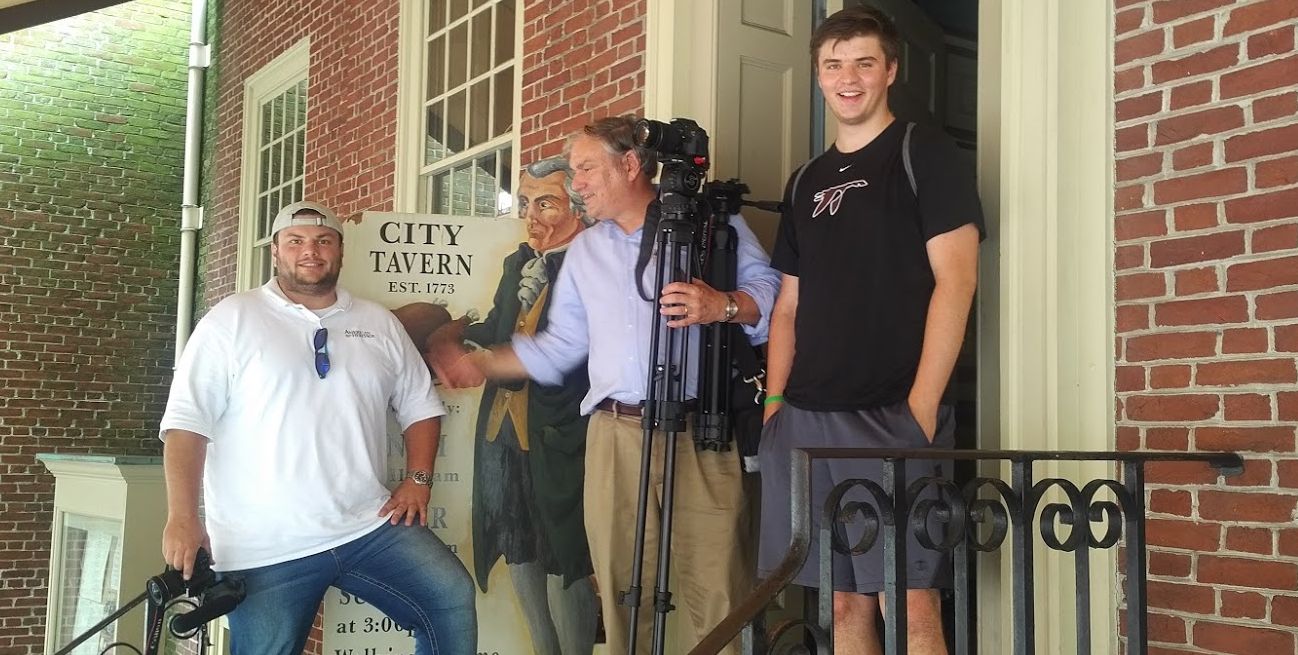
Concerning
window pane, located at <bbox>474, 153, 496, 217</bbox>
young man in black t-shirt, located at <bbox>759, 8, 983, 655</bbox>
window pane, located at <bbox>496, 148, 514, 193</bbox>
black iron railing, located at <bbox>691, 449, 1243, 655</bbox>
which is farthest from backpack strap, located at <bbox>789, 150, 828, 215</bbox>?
window pane, located at <bbox>474, 153, 496, 217</bbox>

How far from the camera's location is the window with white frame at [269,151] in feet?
26.0

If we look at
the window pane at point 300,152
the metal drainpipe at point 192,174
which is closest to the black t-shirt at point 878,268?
the window pane at point 300,152

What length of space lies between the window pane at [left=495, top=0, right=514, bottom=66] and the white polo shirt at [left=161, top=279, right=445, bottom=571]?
2.41 meters

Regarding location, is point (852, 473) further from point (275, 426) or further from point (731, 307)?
point (275, 426)

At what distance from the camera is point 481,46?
5535 millimetres

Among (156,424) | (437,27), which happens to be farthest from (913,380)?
(156,424)

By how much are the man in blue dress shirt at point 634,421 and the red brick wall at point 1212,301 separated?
3.06 ft

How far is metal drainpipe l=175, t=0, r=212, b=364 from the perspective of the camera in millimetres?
9734

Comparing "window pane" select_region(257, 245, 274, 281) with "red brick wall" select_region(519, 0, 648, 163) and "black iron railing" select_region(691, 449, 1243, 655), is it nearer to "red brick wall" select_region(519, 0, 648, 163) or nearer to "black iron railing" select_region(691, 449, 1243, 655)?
"red brick wall" select_region(519, 0, 648, 163)

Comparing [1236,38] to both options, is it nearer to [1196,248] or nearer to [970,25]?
[1196,248]

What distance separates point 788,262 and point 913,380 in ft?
1.48

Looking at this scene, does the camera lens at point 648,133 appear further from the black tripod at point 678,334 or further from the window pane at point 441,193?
the window pane at point 441,193

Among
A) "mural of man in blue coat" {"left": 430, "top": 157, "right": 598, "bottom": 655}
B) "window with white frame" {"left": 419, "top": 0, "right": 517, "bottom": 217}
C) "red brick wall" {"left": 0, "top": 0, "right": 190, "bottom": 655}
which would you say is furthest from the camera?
"red brick wall" {"left": 0, "top": 0, "right": 190, "bottom": 655}

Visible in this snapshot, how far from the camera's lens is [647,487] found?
2.78m
